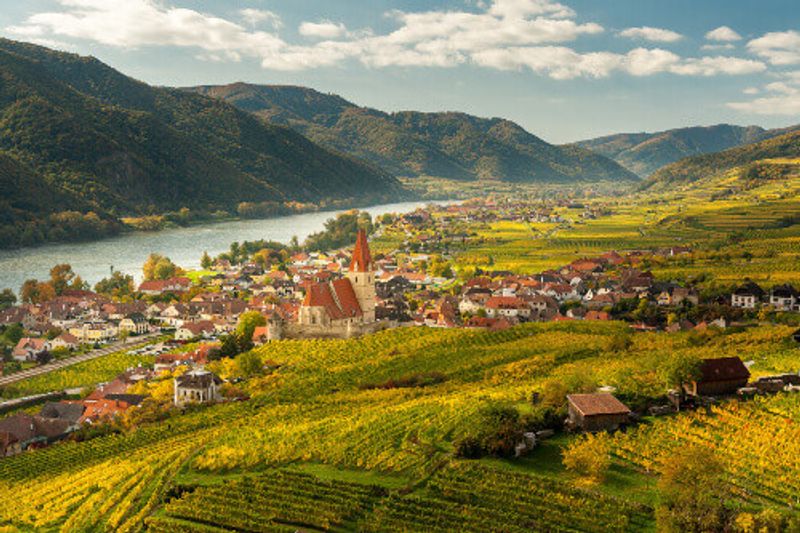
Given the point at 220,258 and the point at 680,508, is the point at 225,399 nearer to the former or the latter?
the point at 680,508

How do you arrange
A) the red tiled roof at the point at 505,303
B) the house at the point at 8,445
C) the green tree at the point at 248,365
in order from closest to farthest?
A: the house at the point at 8,445, the green tree at the point at 248,365, the red tiled roof at the point at 505,303

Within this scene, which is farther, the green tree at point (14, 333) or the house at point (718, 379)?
the green tree at point (14, 333)

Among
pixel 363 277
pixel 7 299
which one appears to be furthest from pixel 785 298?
pixel 7 299

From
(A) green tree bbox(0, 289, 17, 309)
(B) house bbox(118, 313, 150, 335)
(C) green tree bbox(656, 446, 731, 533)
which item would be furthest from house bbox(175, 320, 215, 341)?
(C) green tree bbox(656, 446, 731, 533)

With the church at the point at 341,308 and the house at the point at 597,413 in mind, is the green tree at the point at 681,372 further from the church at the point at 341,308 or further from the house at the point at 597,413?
the church at the point at 341,308

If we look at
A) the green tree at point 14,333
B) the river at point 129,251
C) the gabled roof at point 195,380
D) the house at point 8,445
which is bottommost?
the house at point 8,445

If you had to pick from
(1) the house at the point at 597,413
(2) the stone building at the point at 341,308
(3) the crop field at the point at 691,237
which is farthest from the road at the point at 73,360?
(3) the crop field at the point at 691,237

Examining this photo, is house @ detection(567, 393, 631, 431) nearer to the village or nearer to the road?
the village

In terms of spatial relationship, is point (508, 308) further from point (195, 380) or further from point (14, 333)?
point (14, 333)
